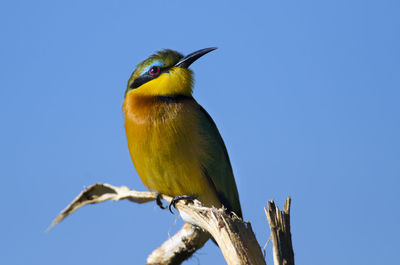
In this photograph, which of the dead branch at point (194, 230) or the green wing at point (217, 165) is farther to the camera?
the green wing at point (217, 165)

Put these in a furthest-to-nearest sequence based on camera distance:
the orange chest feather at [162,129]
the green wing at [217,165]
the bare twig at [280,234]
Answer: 1. the green wing at [217,165]
2. the orange chest feather at [162,129]
3. the bare twig at [280,234]

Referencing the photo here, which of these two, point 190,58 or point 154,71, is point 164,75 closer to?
point 154,71

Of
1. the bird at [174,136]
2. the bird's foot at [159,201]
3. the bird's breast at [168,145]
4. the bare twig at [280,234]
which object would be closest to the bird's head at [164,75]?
the bird at [174,136]

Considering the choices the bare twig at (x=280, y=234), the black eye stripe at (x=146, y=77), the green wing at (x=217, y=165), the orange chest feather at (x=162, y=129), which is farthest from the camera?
the black eye stripe at (x=146, y=77)

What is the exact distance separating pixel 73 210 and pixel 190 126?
118cm

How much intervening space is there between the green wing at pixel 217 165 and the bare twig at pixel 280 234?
1591 millimetres

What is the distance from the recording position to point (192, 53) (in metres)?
4.64

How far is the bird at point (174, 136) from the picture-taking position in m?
4.18

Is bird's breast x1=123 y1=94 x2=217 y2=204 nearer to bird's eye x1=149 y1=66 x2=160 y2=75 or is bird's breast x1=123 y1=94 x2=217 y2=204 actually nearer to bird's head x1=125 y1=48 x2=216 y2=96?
bird's head x1=125 y1=48 x2=216 y2=96

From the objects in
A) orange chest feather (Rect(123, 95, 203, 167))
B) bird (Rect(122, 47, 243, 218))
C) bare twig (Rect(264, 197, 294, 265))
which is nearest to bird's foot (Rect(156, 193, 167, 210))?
bird (Rect(122, 47, 243, 218))

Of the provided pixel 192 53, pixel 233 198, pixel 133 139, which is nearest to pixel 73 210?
pixel 133 139

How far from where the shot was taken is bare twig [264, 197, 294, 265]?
270cm

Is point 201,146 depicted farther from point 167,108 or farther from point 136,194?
point 136,194

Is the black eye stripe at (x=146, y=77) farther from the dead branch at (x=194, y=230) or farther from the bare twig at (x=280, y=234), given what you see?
the bare twig at (x=280, y=234)
